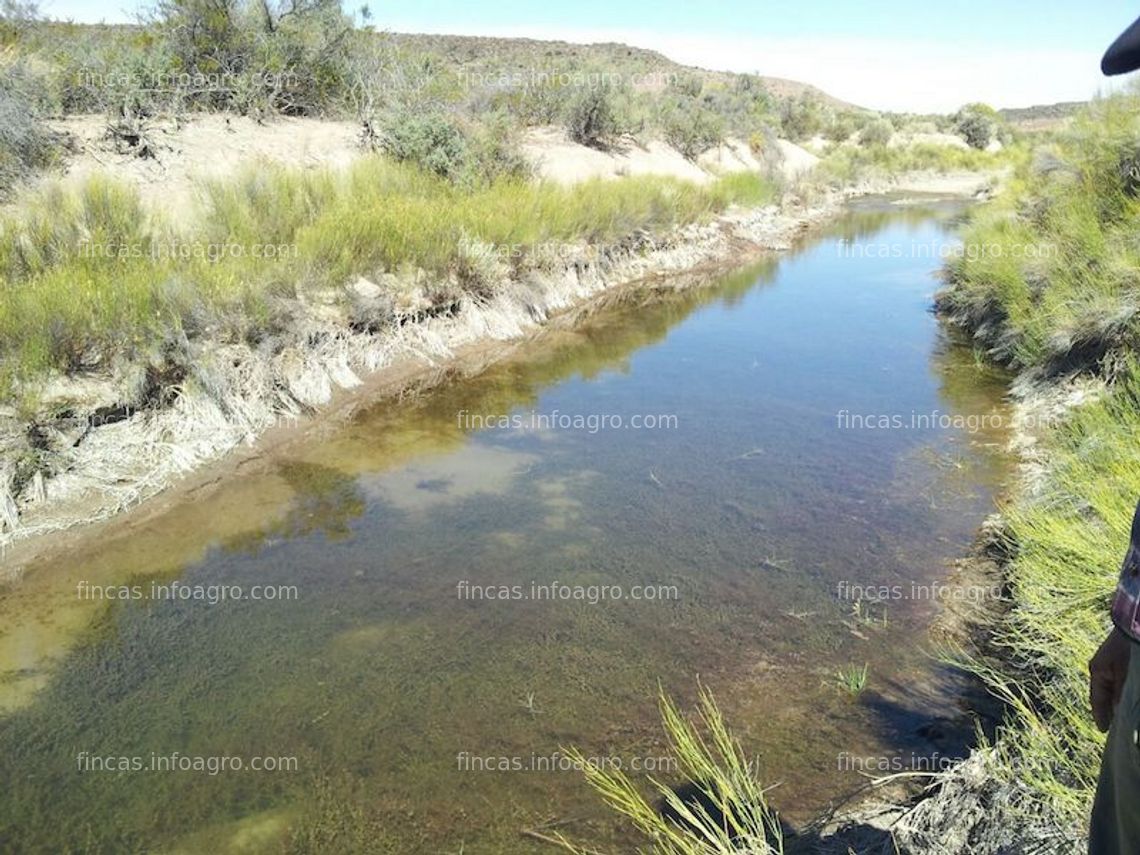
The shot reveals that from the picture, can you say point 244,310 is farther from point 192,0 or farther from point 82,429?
point 192,0

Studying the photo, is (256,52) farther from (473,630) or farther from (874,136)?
(874,136)

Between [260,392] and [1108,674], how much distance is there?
7029mm

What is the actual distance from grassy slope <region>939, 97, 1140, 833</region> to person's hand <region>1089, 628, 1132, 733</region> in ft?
2.62

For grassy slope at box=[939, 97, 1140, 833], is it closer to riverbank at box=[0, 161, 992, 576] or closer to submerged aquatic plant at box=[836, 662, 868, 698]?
submerged aquatic plant at box=[836, 662, 868, 698]

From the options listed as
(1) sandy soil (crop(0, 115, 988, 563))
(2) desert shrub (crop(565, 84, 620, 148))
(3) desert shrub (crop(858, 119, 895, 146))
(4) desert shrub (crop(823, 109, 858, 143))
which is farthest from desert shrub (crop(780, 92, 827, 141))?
(2) desert shrub (crop(565, 84, 620, 148))

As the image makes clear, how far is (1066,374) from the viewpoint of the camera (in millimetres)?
7922

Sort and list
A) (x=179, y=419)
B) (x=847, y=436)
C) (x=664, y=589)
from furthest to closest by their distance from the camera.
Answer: (x=847, y=436), (x=179, y=419), (x=664, y=589)

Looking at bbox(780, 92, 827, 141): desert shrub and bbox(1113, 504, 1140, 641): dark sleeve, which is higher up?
bbox(780, 92, 827, 141): desert shrub

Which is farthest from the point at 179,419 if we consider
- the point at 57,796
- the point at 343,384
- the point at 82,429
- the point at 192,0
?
the point at 192,0

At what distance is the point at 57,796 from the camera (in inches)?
140

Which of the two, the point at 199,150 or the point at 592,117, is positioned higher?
the point at 592,117

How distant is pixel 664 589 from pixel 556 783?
1.85m

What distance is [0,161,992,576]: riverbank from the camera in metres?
5.68

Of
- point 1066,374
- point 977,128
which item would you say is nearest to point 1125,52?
point 1066,374
